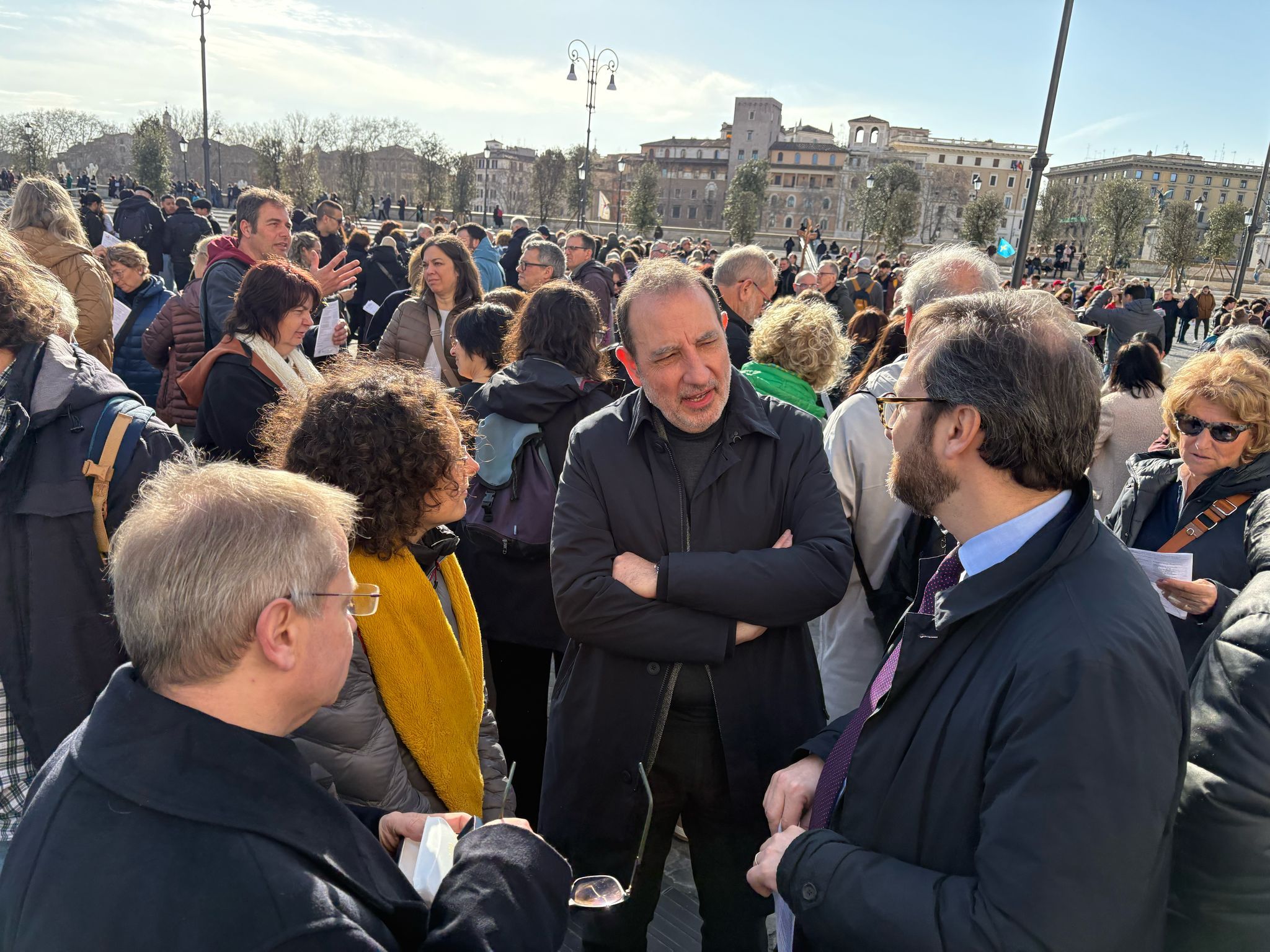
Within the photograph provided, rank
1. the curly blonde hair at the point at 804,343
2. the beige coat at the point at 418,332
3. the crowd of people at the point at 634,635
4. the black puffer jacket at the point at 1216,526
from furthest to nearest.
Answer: the beige coat at the point at 418,332
the curly blonde hair at the point at 804,343
the black puffer jacket at the point at 1216,526
the crowd of people at the point at 634,635

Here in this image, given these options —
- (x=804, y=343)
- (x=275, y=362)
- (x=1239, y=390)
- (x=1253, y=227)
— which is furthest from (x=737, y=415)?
(x=1253, y=227)

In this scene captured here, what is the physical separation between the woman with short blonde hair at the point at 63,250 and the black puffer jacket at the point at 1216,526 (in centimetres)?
512

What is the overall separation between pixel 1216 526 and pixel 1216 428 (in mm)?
376

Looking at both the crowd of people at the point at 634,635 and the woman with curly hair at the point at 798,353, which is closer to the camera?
the crowd of people at the point at 634,635

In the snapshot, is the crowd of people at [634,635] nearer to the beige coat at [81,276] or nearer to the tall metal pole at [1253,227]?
the beige coat at [81,276]

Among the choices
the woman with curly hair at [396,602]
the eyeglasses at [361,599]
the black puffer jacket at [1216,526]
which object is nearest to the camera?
the eyeglasses at [361,599]

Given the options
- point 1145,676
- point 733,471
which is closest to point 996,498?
point 1145,676

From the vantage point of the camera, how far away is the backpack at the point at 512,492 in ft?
10.2

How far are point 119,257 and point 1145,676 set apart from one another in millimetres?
6645

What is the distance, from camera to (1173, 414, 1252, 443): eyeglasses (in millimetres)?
2943

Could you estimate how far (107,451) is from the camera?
223cm

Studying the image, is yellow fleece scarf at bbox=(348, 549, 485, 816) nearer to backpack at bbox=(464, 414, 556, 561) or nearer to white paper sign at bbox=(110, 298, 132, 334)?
backpack at bbox=(464, 414, 556, 561)

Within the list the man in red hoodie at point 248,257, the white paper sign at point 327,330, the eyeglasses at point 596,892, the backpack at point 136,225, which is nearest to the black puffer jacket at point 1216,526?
the eyeglasses at point 596,892

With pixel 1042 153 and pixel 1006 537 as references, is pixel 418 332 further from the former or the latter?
pixel 1042 153
